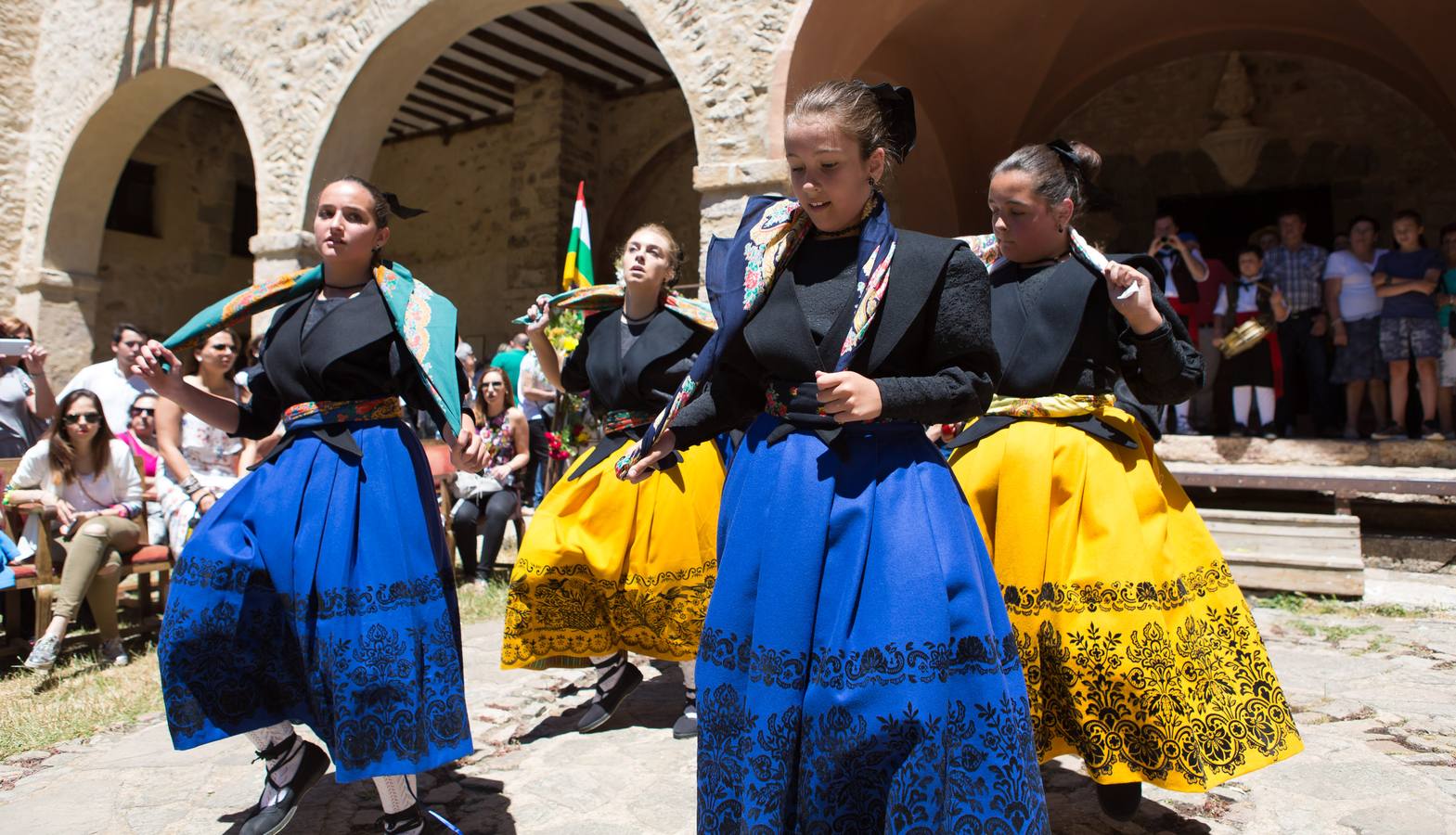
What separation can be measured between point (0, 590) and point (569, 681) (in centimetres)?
313

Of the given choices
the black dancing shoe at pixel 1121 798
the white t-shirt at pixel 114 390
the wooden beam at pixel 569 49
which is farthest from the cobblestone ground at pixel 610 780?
the wooden beam at pixel 569 49

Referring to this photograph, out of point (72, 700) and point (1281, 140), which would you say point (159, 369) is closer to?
point (72, 700)

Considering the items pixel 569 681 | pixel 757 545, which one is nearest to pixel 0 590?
pixel 569 681

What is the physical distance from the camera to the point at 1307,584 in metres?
5.55

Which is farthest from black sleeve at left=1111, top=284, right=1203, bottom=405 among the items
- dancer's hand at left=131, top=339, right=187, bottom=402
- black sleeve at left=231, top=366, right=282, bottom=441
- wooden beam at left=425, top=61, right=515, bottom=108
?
wooden beam at left=425, top=61, right=515, bottom=108

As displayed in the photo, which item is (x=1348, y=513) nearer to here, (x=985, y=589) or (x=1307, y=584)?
(x=1307, y=584)

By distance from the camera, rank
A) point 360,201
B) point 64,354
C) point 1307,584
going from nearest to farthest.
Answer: point 360,201, point 1307,584, point 64,354

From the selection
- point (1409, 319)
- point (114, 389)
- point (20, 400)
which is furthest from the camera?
point (1409, 319)

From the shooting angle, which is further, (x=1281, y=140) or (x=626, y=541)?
(x=1281, y=140)

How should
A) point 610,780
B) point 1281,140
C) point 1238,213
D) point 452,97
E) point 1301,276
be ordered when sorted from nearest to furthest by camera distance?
point 610,780
point 1301,276
point 1281,140
point 1238,213
point 452,97

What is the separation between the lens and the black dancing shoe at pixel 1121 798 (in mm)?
2350

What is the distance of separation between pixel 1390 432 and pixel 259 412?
7.60 meters

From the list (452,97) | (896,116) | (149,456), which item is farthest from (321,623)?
(452,97)

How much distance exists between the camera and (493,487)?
6.45 m
